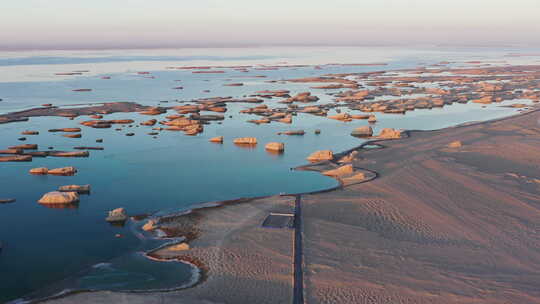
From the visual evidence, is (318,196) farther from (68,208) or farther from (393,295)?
(68,208)

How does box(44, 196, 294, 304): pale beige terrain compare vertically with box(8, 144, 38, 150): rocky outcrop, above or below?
below

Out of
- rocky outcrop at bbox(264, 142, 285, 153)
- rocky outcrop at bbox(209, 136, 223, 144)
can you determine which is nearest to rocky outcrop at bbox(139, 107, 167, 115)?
rocky outcrop at bbox(209, 136, 223, 144)

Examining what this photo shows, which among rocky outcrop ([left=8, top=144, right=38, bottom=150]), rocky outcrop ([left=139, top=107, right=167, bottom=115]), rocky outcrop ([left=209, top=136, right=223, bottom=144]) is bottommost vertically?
rocky outcrop ([left=209, top=136, right=223, bottom=144])

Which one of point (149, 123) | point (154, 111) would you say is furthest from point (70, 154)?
point (154, 111)

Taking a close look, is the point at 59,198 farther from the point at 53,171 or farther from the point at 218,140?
the point at 218,140

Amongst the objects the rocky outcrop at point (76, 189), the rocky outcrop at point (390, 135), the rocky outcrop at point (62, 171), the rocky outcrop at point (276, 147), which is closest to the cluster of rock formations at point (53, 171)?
the rocky outcrop at point (62, 171)

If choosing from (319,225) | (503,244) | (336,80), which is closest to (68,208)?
(319,225)

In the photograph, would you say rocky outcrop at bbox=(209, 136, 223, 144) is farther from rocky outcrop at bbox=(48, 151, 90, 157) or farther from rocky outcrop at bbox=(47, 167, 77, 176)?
rocky outcrop at bbox=(47, 167, 77, 176)
